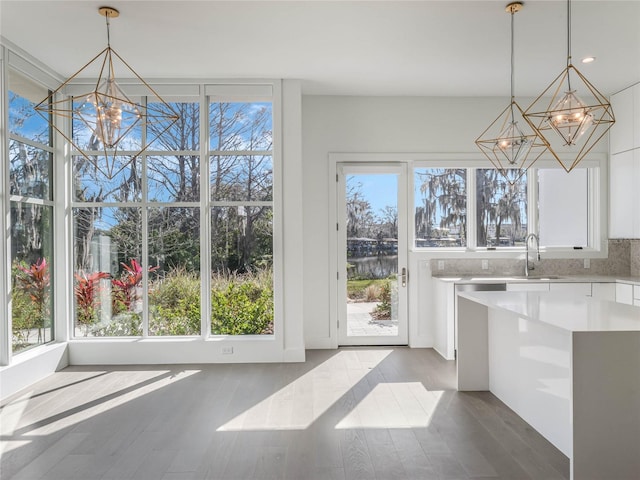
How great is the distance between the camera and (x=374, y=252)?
18.3ft

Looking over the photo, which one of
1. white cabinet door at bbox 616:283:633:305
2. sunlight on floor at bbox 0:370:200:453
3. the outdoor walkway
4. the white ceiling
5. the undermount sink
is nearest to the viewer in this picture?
sunlight on floor at bbox 0:370:200:453

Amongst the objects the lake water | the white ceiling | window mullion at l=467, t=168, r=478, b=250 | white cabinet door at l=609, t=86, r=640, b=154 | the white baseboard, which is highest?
the white ceiling

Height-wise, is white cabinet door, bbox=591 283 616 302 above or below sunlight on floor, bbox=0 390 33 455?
above

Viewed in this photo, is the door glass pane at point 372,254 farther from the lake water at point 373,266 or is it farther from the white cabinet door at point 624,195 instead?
the white cabinet door at point 624,195

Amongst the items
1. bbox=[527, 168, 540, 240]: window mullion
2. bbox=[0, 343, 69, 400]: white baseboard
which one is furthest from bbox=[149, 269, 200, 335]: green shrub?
bbox=[527, 168, 540, 240]: window mullion

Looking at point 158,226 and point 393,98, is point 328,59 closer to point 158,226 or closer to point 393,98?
point 393,98

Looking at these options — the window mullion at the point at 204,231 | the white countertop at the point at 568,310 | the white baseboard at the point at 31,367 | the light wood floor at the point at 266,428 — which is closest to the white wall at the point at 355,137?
the light wood floor at the point at 266,428

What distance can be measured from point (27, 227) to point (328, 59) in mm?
3274

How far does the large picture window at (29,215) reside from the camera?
4145 mm

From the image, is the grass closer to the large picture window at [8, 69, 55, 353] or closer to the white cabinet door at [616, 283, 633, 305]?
the white cabinet door at [616, 283, 633, 305]

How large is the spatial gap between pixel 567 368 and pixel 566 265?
131 inches

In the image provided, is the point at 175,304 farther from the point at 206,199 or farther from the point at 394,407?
the point at 394,407

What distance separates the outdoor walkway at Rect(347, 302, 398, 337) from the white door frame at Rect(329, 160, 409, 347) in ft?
0.18

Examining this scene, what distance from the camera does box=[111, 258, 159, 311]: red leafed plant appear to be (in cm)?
492
